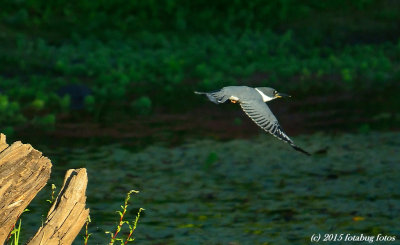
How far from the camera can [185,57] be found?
907 inches

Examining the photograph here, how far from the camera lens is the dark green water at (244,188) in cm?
1033

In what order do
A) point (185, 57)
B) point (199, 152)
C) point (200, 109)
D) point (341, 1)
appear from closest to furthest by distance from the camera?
point (199, 152), point (200, 109), point (185, 57), point (341, 1)

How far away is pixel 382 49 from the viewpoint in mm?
24359

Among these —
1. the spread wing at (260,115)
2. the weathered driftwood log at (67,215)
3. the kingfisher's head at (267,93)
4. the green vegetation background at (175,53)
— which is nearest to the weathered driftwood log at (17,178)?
the weathered driftwood log at (67,215)

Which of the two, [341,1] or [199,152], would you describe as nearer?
[199,152]

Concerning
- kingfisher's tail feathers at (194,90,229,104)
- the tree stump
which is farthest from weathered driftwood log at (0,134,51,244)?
kingfisher's tail feathers at (194,90,229,104)

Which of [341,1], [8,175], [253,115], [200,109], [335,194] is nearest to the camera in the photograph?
[8,175]

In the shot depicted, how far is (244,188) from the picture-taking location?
12133 mm

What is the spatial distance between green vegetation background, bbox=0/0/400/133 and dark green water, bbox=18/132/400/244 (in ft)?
8.90

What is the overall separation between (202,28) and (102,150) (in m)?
12.7

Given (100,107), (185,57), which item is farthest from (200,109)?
(185,57)

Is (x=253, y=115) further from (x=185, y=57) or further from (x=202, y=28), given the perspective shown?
(x=202, y=28)

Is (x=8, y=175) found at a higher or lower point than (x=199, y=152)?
higher

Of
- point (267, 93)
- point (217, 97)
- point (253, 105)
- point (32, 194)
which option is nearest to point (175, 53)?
point (267, 93)
